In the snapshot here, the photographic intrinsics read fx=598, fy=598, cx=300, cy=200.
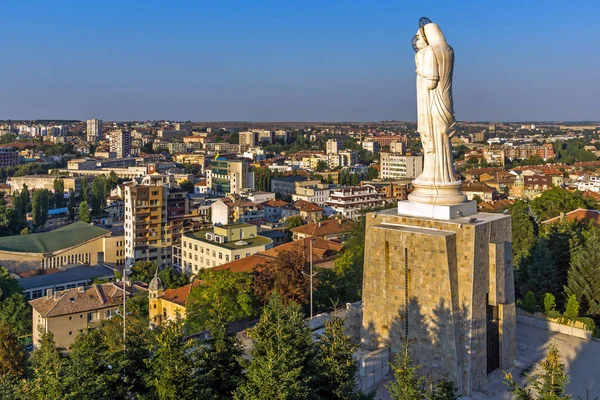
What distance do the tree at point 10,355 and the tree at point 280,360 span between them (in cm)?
953

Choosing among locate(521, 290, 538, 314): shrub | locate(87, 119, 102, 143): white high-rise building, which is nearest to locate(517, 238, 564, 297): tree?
locate(521, 290, 538, 314): shrub

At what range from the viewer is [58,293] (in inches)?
953

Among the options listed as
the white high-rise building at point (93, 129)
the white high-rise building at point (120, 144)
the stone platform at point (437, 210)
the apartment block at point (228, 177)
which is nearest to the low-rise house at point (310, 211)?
the apartment block at point (228, 177)

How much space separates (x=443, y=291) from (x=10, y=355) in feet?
38.8

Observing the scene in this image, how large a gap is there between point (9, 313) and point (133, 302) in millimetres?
5379

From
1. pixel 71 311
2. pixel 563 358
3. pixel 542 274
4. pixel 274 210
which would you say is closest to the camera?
pixel 563 358

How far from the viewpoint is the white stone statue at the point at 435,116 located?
1166 cm

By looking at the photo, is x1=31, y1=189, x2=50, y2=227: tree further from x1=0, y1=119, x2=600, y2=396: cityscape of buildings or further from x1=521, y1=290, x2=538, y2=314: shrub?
x1=521, y1=290, x2=538, y2=314: shrub

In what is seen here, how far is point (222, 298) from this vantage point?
1745 cm

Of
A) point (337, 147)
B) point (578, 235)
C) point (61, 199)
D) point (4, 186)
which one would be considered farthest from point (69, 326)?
point (337, 147)

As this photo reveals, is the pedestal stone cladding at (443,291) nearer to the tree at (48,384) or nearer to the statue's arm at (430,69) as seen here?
the statue's arm at (430,69)

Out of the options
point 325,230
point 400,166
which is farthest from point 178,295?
point 400,166

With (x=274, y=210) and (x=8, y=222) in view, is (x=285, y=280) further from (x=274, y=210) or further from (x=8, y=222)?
(x=8, y=222)

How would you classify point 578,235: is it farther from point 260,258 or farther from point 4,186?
point 4,186
